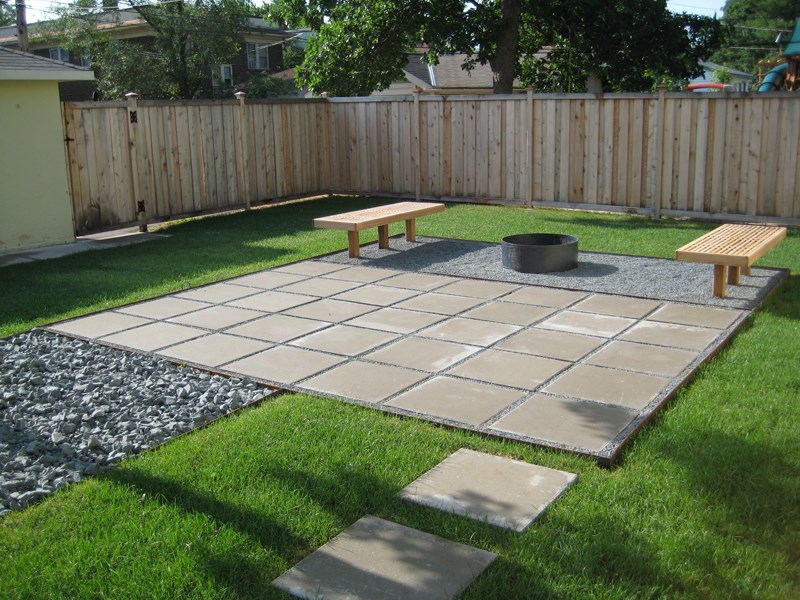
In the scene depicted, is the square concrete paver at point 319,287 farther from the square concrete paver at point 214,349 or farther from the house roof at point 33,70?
the house roof at point 33,70

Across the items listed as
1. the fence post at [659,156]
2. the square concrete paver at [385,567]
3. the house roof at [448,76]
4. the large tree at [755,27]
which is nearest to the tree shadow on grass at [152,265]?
the square concrete paver at [385,567]

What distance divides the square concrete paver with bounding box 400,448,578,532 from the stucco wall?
25.1ft

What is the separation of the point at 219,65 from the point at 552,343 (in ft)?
104

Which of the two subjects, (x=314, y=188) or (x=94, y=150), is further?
(x=314, y=188)

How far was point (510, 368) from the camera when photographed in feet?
17.6

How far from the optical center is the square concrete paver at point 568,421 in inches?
165

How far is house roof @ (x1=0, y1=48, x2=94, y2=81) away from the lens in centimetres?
934

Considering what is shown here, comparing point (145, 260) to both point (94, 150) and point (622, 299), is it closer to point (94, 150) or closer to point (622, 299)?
point (94, 150)

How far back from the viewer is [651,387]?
4.94m

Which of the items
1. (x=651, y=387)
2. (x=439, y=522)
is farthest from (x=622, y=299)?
(x=439, y=522)

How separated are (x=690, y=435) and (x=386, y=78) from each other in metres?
12.4

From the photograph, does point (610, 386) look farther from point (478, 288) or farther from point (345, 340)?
point (478, 288)

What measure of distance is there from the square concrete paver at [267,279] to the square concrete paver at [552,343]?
9.10ft

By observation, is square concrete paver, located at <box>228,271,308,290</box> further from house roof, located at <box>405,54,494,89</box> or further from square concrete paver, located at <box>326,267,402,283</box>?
house roof, located at <box>405,54,494,89</box>
